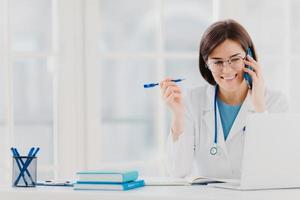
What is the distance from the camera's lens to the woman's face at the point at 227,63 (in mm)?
2729

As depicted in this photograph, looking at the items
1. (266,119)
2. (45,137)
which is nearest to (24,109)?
(45,137)

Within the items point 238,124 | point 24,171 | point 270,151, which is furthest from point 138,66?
point 270,151

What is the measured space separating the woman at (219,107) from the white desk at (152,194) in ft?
1.48

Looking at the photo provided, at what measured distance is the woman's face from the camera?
2729 mm

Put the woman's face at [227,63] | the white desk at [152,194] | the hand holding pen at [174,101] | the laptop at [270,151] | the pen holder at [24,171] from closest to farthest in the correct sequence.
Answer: the white desk at [152,194] < the laptop at [270,151] < the pen holder at [24,171] < the hand holding pen at [174,101] < the woman's face at [227,63]

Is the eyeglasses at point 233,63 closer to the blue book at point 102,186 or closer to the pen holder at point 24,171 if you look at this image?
the blue book at point 102,186

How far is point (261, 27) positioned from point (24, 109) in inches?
278

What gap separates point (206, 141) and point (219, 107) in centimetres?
18

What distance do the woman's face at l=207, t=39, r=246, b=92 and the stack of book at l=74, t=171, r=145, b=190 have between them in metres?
0.76

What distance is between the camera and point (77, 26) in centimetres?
362

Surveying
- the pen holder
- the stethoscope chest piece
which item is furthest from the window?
the pen holder

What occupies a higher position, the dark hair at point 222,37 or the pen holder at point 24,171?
the dark hair at point 222,37

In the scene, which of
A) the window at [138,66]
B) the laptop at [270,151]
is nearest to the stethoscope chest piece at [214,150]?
the laptop at [270,151]

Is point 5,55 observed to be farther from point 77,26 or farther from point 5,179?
point 5,179
